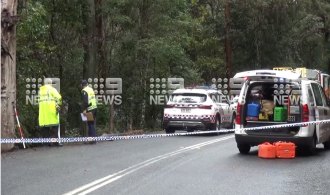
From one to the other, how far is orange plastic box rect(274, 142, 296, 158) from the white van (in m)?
0.20

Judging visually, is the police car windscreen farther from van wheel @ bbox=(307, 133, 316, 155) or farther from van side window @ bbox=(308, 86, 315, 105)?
van wheel @ bbox=(307, 133, 316, 155)

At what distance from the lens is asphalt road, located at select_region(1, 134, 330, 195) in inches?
350

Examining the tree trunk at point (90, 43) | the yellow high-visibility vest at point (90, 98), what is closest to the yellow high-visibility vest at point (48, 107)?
the yellow high-visibility vest at point (90, 98)

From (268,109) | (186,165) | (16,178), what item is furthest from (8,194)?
(268,109)

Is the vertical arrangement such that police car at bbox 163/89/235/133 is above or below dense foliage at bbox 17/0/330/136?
below

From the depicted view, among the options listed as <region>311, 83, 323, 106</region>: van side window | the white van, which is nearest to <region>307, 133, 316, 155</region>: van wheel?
the white van

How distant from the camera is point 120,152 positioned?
14188 mm

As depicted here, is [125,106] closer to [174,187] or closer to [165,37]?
[165,37]

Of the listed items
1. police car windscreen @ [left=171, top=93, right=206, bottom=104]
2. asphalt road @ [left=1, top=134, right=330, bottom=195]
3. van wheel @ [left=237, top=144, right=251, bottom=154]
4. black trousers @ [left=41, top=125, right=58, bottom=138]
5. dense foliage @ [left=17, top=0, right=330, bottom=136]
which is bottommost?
asphalt road @ [left=1, top=134, right=330, bottom=195]

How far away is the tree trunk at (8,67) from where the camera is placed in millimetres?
14031

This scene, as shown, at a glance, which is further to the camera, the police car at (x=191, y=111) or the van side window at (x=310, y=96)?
the police car at (x=191, y=111)

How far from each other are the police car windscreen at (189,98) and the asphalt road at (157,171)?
5.77 meters

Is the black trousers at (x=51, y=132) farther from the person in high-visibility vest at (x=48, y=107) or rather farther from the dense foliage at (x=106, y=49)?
the dense foliage at (x=106, y=49)

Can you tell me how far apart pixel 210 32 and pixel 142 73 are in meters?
16.6
